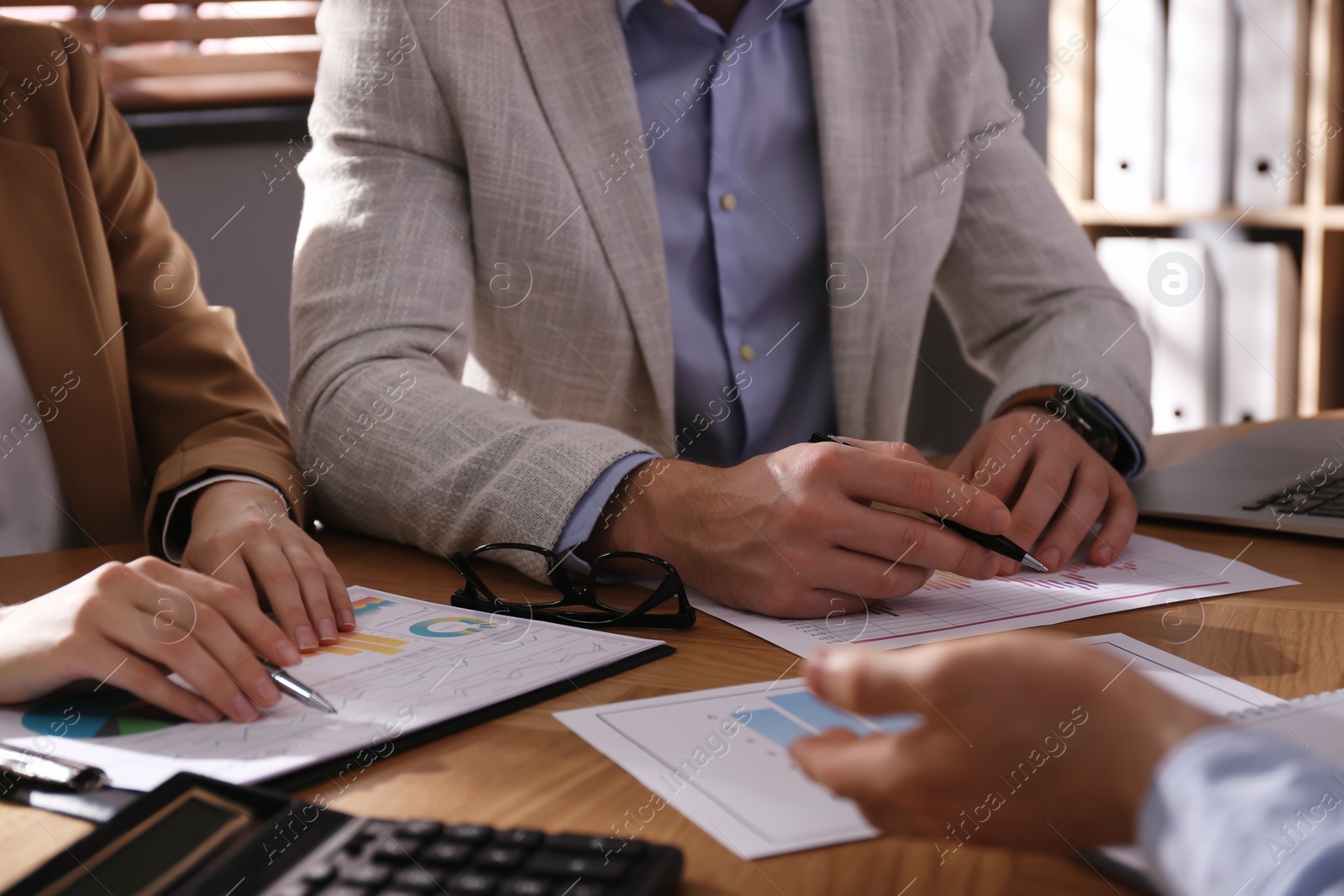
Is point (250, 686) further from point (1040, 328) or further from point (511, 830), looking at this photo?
point (1040, 328)

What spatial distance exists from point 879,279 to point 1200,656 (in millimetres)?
643

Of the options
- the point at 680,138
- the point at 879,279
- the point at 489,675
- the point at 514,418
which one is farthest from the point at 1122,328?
the point at 489,675

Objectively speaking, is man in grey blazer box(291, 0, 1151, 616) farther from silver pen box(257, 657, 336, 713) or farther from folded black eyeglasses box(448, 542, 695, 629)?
silver pen box(257, 657, 336, 713)

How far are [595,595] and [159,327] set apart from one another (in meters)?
0.64

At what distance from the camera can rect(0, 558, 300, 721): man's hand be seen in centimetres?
52

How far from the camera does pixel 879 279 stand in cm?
117

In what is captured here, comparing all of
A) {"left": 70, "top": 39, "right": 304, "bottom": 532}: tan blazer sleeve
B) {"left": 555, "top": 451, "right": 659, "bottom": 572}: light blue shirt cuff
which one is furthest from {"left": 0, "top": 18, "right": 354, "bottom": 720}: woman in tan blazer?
{"left": 555, "top": 451, "right": 659, "bottom": 572}: light blue shirt cuff

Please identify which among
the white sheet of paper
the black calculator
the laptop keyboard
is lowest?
→ the laptop keyboard

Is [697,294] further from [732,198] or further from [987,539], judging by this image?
[987,539]

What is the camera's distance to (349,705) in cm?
53

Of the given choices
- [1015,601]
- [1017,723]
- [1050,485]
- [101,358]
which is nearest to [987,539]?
[1015,601]

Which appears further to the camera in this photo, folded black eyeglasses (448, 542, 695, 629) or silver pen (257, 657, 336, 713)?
folded black eyeglasses (448, 542, 695, 629)

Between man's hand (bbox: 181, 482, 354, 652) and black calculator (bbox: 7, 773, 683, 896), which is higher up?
black calculator (bbox: 7, 773, 683, 896)

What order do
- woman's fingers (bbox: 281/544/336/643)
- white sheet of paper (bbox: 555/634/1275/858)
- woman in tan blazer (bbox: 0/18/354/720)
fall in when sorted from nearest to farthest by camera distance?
white sheet of paper (bbox: 555/634/1275/858), woman's fingers (bbox: 281/544/336/643), woman in tan blazer (bbox: 0/18/354/720)
